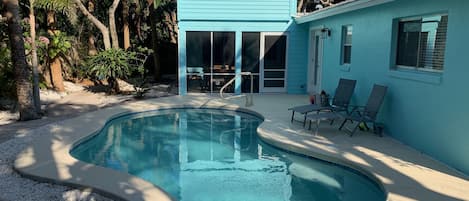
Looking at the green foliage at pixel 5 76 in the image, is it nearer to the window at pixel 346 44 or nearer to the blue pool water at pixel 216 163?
the blue pool water at pixel 216 163

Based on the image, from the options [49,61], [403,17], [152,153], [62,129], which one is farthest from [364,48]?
[49,61]

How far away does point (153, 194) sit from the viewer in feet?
15.6

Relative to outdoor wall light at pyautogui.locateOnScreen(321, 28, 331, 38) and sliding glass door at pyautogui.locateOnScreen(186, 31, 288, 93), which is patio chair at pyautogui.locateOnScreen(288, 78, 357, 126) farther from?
sliding glass door at pyautogui.locateOnScreen(186, 31, 288, 93)

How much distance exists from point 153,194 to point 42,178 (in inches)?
69.1

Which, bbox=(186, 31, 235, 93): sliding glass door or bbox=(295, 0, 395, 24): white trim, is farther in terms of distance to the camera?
bbox=(186, 31, 235, 93): sliding glass door

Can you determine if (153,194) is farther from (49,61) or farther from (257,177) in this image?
(49,61)

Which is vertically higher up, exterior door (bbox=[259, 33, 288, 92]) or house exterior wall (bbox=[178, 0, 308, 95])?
house exterior wall (bbox=[178, 0, 308, 95])

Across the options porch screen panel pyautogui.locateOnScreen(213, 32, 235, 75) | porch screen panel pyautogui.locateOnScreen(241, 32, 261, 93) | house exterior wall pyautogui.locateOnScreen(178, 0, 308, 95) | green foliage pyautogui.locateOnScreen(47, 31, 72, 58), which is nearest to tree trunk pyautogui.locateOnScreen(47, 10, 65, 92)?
green foliage pyautogui.locateOnScreen(47, 31, 72, 58)

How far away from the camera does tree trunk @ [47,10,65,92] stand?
44.7 ft

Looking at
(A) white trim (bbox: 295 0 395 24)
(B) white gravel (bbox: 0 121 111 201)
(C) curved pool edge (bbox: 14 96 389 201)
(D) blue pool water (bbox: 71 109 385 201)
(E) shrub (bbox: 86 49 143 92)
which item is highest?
(A) white trim (bbox: 295 0 395 24)

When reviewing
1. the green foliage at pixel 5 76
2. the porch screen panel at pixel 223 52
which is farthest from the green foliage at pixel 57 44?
the porch screen panel at pixel 223 52

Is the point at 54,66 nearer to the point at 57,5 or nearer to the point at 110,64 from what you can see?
the point at 110,64

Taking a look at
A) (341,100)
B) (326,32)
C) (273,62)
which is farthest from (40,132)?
(273,62)

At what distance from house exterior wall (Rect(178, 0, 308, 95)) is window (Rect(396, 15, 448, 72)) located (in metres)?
6.34
